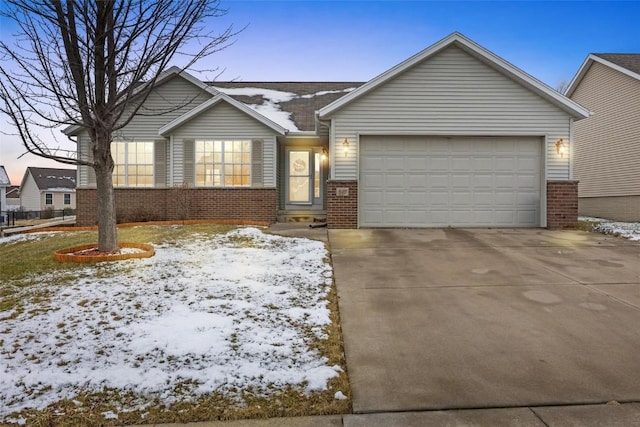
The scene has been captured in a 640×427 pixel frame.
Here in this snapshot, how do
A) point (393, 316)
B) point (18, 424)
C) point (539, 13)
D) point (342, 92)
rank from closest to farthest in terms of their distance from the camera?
point (18, 424) < point (393, 316) < point (342, 92) < point (539, 13)

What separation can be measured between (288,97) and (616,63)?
42.2 feet

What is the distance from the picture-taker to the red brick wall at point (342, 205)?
35.4 feet

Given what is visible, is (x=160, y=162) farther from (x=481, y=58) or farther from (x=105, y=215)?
(x=481, y=58)

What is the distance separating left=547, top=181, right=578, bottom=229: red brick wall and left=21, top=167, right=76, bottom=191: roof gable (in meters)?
48.2

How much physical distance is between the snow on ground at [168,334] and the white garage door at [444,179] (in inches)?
207

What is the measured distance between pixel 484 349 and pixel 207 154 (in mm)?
11311

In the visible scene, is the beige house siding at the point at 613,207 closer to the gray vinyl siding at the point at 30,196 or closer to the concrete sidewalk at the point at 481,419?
the concrete sidewalk at the point at 481,419

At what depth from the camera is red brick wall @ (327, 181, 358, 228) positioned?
1079 cm

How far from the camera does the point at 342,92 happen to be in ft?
55.7

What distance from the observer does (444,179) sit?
10977 mm

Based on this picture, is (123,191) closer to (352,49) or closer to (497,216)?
(497,216)

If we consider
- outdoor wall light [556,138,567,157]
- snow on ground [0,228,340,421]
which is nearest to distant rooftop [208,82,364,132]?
outdoor wall light [556,138,567,157]

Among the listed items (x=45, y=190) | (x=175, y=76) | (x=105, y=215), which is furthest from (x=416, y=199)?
(x=45, y=190)

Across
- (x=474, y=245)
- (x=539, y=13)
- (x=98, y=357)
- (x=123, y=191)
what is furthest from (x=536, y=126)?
(x=539, y=13)
